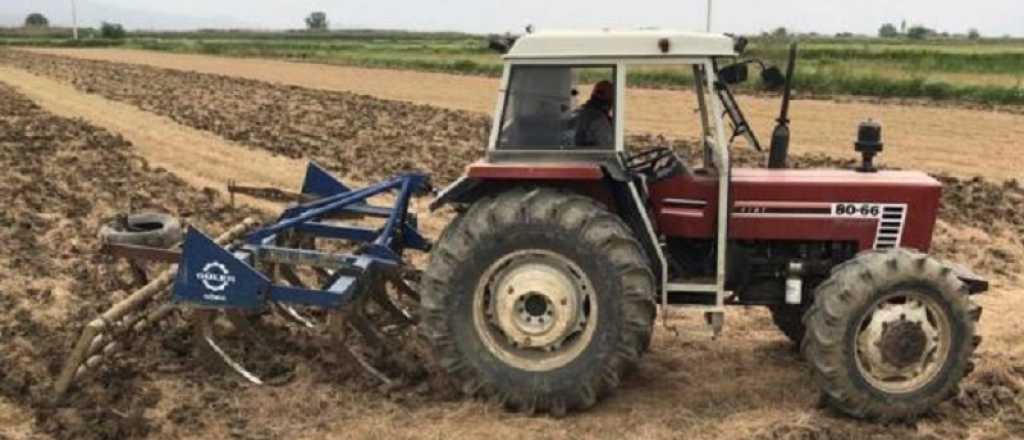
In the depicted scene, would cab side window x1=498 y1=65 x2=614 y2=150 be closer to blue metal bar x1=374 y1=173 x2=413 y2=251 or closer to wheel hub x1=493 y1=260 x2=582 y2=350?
wheel hub x1=493 y1=260 x2=582 y2=350

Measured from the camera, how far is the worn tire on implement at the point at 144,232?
7.16m

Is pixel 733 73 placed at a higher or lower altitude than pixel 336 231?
higher

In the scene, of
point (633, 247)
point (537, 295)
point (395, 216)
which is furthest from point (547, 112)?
point (395, 216)

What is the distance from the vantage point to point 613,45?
5574 mm

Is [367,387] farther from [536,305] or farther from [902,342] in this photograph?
[902,342]

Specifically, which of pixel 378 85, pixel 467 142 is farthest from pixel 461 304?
pixel 378 85

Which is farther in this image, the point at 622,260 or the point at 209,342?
the point at 209,342

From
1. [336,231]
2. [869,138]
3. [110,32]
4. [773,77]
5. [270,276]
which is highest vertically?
[773,77]

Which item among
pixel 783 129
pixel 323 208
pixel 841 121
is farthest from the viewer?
pixel 841 121

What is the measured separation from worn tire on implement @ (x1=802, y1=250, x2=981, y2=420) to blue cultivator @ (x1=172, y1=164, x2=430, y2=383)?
2405 millimetres

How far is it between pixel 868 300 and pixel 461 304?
211 cm

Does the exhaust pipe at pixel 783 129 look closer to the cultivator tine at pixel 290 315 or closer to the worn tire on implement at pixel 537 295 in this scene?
the worn tire on implement at pixel 537 295

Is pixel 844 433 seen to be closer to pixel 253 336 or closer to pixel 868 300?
pixel 868 300

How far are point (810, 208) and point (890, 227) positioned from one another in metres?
0.46
